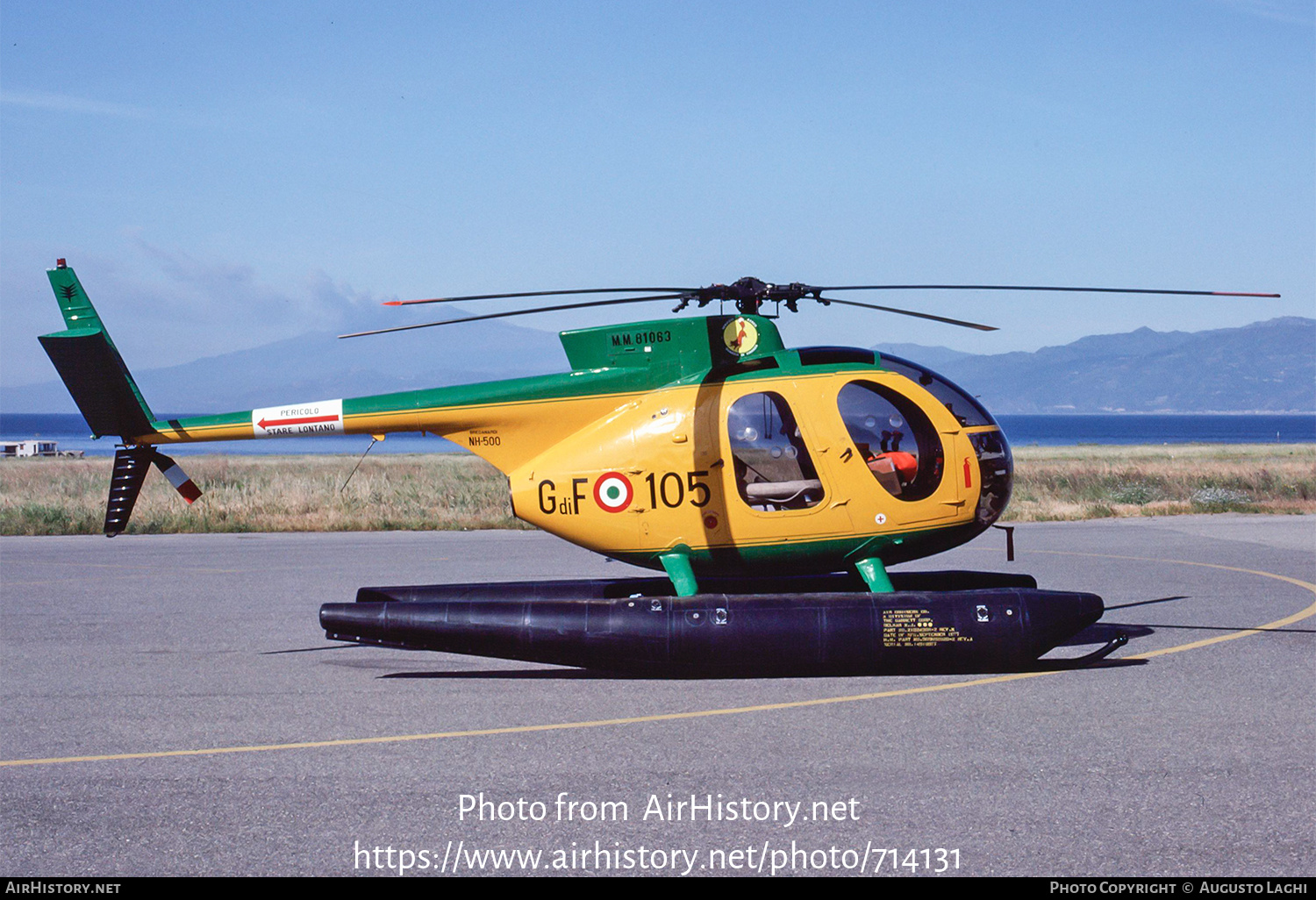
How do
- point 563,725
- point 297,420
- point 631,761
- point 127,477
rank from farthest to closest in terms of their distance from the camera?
point 127,477
point 297,420
point 563,725
point 631,761

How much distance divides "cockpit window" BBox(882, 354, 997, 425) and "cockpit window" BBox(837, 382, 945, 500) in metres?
0.27

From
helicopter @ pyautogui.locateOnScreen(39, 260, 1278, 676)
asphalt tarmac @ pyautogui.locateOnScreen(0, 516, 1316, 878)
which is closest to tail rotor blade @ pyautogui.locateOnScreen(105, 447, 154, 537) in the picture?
helicopter @ pyautogui.locateOnScreen(39, 260, 1278, 676)

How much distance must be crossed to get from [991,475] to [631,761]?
505 cm

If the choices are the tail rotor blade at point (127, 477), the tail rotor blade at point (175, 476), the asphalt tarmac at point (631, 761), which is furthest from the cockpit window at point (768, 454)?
the tail rotor blade at point (127, 477)

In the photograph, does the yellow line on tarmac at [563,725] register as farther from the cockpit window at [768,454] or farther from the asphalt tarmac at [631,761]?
the cockpit window at [768,454]

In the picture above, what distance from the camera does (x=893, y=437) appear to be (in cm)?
988

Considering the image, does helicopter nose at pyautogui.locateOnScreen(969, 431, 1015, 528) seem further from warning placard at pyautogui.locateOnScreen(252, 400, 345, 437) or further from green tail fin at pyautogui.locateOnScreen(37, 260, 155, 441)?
green tail fin at pyautogui.locateOnScreen(37, 260, 155, 441)

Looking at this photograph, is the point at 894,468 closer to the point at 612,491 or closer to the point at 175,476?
the point at 612,491

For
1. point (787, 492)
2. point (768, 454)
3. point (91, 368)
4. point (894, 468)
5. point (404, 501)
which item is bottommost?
point (404, 501)

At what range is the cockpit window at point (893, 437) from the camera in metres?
9.77

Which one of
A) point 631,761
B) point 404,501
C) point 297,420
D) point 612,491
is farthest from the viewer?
point 404,501

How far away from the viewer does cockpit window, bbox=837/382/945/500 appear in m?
9.77

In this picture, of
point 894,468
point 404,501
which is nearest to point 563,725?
point 894,468

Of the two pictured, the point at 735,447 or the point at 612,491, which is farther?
the point at 612,491
